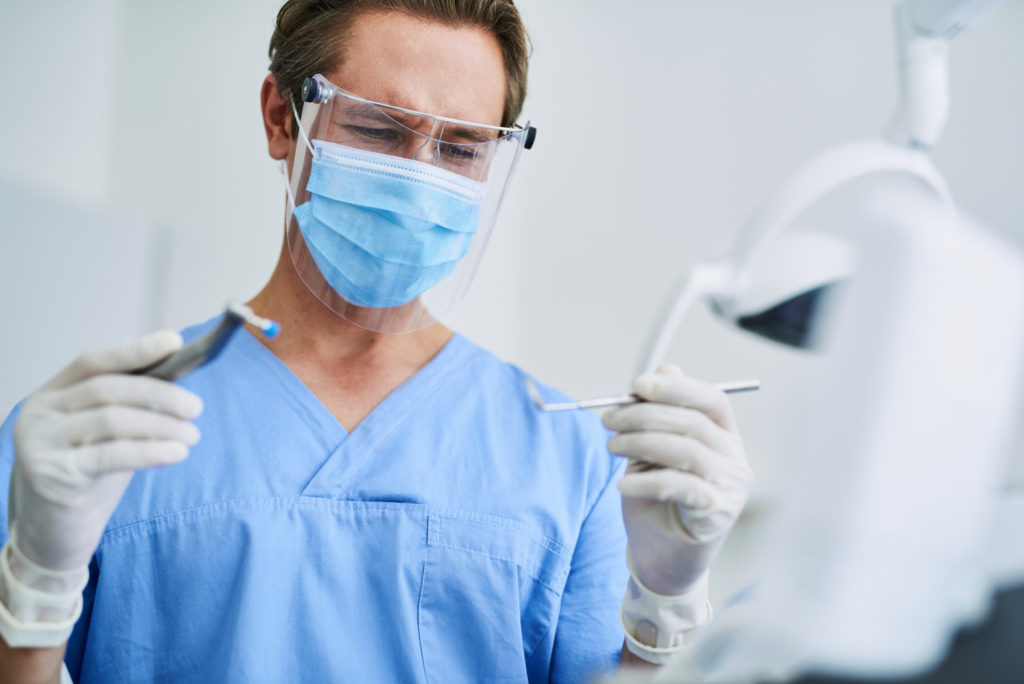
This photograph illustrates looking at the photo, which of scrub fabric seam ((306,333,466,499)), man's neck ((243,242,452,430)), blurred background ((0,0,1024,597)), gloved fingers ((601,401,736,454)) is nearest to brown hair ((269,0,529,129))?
man's neck ((243,242,452,430))

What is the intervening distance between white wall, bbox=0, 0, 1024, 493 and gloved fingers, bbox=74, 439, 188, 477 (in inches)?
47.2

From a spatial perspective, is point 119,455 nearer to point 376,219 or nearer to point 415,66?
point 376,219

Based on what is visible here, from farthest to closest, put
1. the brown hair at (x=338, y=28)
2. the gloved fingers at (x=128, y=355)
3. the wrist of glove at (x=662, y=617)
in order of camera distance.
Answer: the brown hair at (x=338, y=28), the wrist of glove at (x=662, y=617), the gloved fingers at (x=128, y=355)

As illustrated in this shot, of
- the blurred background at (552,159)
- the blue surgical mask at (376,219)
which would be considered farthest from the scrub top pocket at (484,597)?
the blurred background at (552,159)

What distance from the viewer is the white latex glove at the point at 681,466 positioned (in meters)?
0.85

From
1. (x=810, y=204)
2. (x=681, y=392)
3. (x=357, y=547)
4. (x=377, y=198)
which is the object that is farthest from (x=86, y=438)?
(x=810, y=204)

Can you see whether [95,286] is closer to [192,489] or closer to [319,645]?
[192,489]

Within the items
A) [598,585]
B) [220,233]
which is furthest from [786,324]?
[220,233]

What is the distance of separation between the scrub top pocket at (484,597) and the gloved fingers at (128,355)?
1.39ft

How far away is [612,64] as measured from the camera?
2.12 meters

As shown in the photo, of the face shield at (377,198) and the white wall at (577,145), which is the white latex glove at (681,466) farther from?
the white wall at (577,145)

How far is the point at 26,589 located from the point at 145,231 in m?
1.65

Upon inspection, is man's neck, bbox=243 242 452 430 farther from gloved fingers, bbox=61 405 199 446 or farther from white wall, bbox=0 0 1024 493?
white wall, bbox=0 0 1024 493

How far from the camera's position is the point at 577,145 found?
2.15 metres
